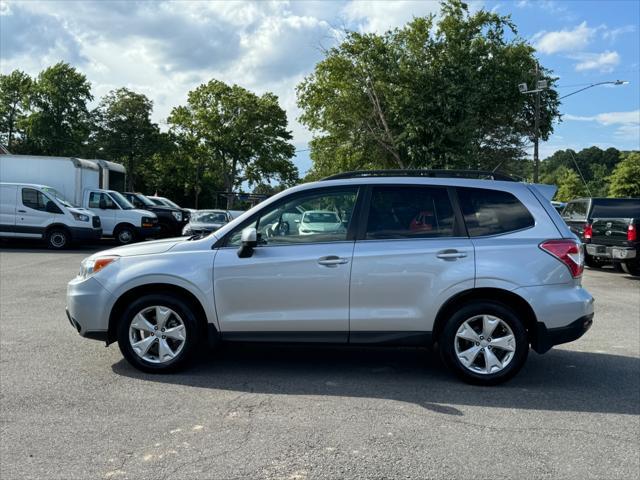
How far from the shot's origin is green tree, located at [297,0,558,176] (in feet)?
104

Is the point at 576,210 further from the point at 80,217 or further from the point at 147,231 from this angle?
the point at 80,217

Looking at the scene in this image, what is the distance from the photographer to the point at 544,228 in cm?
523

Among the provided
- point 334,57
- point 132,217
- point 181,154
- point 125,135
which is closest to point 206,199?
point 181,154

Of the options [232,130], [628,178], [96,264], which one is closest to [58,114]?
[232,130]

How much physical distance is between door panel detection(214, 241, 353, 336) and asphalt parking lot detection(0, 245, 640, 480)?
53 centimetres

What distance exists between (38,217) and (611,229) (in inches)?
617

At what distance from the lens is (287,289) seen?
204 inches

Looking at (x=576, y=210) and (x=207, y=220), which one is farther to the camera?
(x=207, y=220)

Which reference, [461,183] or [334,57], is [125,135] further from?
[461,183]

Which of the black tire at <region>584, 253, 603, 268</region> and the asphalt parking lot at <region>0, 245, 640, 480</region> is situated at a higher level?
the black tire at <region>584, 253, 603, 268</region>

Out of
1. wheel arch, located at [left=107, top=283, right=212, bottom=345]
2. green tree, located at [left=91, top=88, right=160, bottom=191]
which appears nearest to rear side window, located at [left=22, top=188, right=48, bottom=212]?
wheel arch, located at [left=107, top=283, right=212, bottom=345]

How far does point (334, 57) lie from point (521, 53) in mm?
12717

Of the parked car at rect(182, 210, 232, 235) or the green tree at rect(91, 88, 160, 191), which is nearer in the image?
the parked car at rect(182, 210, 232, 235)

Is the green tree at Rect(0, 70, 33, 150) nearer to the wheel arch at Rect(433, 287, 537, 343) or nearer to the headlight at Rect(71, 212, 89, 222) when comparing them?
the headlight at Rect(71, 212, 89, 222)
